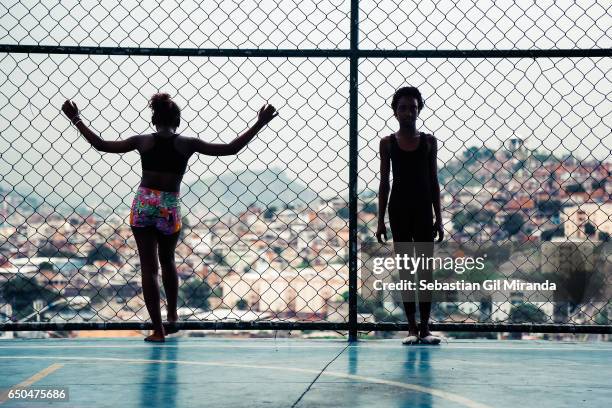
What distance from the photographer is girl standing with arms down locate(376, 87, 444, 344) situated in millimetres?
4617

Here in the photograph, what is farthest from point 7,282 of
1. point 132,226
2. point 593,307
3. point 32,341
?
point 593,307

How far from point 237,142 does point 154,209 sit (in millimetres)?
583

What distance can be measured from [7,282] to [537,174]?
10.6 feet

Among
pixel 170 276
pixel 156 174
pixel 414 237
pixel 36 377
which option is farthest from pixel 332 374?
pixel 156 174

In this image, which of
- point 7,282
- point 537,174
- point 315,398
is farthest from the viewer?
point 537,174

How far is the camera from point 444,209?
510cm

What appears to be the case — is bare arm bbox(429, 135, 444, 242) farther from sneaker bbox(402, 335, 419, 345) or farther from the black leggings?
sneaker bbox(402, 335, 419, 345)

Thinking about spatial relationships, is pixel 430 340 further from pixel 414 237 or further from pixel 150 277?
pixel 150 277

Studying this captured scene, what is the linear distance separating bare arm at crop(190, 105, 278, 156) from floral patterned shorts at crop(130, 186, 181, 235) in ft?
0.96

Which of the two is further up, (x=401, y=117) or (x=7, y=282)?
(x=401, y=117)

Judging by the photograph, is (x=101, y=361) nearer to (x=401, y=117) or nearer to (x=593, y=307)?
(x=401, y=117)

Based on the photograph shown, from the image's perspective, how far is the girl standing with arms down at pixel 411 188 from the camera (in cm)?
462

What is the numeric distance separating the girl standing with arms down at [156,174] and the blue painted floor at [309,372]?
389 millimetres

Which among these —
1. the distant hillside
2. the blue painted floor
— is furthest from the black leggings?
the distant hillside
